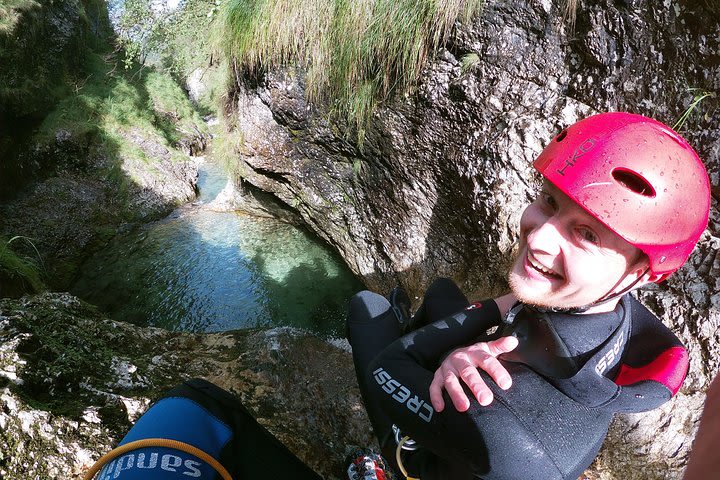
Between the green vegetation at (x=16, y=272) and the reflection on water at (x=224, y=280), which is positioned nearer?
the green vegetation at (x=16, y=272)

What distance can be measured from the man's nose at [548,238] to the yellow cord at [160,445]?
136cm

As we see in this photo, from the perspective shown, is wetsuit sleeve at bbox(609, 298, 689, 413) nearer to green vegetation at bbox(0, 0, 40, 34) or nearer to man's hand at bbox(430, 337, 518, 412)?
man's hand at bbox(430, 337, 518, 412)

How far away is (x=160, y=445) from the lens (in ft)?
4.13

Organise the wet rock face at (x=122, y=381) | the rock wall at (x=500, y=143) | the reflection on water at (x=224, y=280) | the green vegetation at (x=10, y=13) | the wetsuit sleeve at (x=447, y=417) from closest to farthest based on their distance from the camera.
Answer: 1. the wetsuit sleeve at (x=447, y=417)
2. the wet rock face at (x=122, y=381)
3. the rock wall at (x=500, y=143)
4. the reflection on water at (x=224, y=280)
5. the green vegetation at (x=10, y=13)

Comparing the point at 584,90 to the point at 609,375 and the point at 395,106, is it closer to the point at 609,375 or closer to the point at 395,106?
the point at 395,106

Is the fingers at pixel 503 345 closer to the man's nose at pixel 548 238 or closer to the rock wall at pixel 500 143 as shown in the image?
the man's nose at pixel 548 238

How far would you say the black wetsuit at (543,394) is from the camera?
3.61ft

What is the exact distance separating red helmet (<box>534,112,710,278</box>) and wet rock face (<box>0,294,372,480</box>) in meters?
2.14

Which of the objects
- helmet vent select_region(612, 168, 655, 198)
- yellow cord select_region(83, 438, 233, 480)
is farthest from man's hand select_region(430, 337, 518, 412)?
yellow cord select_region(83, 438, 233, 480)

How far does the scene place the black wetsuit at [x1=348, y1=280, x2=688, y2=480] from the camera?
1.10 metres

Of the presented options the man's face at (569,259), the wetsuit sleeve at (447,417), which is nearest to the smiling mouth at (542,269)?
the man's face at (569,259)

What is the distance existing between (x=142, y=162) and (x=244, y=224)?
453cm

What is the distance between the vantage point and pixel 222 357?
2.95 meters

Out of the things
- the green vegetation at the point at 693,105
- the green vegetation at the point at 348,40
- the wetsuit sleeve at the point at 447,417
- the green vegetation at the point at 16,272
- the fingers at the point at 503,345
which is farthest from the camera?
the green vegetation at the point at 16,272
